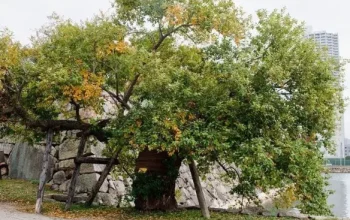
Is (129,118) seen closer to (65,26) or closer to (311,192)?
(65,26)

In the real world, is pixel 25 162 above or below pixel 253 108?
below

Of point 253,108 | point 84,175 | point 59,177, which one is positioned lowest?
point 59,177

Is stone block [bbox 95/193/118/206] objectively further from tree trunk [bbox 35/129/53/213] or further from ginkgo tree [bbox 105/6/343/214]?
ginkgo tree [bbox 105/6/343/214]

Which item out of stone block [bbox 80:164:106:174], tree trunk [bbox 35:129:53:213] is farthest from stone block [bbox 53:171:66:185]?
tree trunk [bbox 35:129:53:213]

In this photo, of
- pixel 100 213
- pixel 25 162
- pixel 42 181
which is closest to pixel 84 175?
pixel 25 162

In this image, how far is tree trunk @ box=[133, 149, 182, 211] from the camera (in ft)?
47.3

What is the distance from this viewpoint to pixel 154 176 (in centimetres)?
1441

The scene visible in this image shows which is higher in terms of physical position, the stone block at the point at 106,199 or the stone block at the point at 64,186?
the stone block at the point at 64,186

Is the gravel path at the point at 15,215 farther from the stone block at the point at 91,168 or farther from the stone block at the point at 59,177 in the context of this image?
the stone block at the point at 59,177

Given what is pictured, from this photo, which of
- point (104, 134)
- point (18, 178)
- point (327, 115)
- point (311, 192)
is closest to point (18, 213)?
point (104, 134)

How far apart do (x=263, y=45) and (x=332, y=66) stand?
7.48 feet

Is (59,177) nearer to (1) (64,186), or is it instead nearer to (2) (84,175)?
(1) (64,186)

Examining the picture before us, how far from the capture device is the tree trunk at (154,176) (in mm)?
14406

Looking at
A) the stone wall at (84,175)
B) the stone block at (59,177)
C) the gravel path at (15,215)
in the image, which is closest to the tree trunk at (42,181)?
the gravel path at (15,215)
